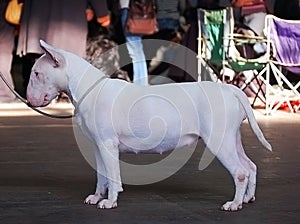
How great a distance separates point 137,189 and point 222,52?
614 cm

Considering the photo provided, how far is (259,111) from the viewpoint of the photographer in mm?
12719

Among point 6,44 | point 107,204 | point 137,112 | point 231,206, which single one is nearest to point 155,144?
point 137,112

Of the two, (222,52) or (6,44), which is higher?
(222,52)

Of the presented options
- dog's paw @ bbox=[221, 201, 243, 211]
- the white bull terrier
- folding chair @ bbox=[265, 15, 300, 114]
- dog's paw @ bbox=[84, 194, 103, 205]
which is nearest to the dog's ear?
the white bull terrier

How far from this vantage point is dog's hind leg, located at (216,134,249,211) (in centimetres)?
629

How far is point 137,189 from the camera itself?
706 cm

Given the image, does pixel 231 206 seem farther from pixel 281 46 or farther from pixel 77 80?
pixel 281 46

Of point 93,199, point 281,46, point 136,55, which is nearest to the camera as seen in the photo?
point 93,199

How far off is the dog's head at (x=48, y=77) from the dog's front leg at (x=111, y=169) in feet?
1.64

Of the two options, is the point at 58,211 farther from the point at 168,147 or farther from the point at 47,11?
the point at 47,11

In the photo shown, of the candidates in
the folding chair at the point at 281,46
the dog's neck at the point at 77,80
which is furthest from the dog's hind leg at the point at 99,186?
the folding chair at the point at 281,46

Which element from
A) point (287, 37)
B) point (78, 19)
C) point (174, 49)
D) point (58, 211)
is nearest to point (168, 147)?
point (58, 211)

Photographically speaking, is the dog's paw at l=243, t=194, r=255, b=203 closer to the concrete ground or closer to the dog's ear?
the concrete ground

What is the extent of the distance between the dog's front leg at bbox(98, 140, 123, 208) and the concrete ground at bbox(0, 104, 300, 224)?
8cm
